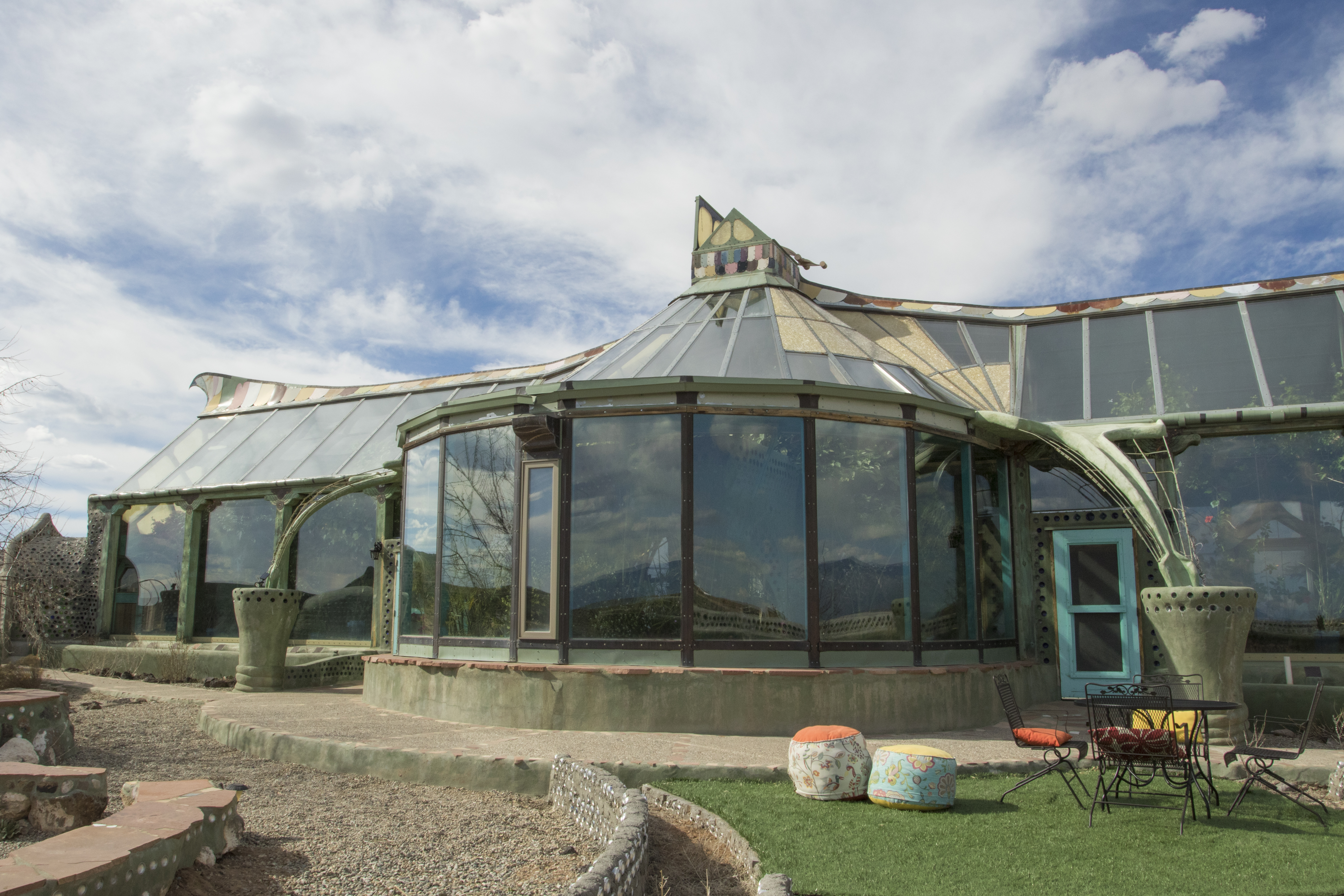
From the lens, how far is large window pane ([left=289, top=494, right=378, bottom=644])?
15.3 metres

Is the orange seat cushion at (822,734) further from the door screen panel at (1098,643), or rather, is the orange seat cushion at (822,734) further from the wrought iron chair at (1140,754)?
the door screen panel at (1098,643)

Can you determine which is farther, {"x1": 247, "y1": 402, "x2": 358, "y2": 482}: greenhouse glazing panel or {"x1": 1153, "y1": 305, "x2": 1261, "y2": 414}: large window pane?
{"x1": 247, "y1": 402, "x2": 358, "y2": 482}: greenhouse glazing panel

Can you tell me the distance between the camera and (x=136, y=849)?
164 inches

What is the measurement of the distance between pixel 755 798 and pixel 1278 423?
7.92 meters

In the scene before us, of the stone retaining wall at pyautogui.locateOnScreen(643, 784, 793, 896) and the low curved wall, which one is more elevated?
the low curved wall

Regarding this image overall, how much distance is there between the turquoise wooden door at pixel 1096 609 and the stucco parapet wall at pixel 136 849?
904cm

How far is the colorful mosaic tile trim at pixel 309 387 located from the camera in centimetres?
1845

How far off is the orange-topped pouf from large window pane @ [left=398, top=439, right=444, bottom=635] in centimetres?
521

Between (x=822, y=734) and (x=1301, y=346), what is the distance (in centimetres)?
919

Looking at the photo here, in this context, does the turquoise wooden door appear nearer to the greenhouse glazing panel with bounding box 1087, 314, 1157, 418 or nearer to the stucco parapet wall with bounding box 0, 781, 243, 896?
the greenhouse glazing panel with bounding box 1087, 314, 1157, 418

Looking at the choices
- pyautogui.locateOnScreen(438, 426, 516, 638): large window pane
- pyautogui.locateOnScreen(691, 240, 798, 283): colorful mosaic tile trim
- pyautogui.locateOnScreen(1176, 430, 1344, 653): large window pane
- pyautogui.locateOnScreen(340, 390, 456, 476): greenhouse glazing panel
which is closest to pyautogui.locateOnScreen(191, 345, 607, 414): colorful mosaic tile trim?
pyautogui.locateOnScreen(340, 390, 456, 476): greenhouse glazing panel

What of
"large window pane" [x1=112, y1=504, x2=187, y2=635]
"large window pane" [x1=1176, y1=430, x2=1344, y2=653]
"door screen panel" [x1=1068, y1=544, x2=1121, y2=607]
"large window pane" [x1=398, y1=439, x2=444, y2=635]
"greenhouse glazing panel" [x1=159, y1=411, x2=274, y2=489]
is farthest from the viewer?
"greenhouse glazing panel" [x1=159, y1=411, x2=274, y2=489]

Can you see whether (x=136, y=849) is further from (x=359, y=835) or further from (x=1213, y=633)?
(x=1213, y=633)

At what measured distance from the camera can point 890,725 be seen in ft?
28.5
